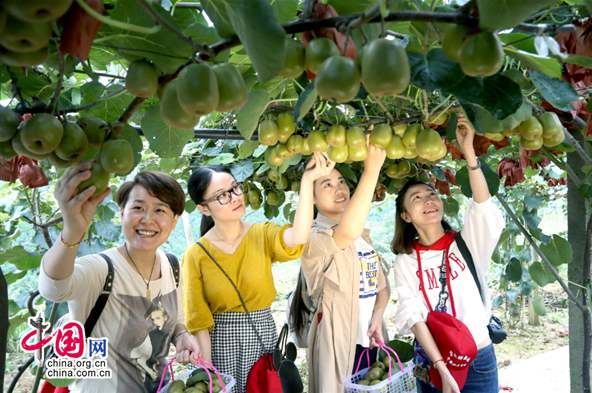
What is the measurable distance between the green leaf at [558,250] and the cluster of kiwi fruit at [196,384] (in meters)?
1.42

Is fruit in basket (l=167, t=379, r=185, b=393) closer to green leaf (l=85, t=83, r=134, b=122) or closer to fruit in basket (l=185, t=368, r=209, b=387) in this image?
fruit in basket (l=185, t=368, r=209, b=387)

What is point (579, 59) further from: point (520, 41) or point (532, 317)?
point (532, 317)

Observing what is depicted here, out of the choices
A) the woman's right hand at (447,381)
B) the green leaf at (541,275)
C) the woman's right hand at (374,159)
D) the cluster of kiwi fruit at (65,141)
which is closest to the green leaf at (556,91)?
the cluster of kiwi fruit at (65,141)

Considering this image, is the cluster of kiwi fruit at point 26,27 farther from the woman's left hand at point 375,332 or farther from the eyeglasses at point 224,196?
the woman's left hand at point 375,332

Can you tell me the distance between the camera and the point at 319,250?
222cm

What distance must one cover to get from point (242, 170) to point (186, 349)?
1010 millimetres

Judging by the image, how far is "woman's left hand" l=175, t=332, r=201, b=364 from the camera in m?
1.78

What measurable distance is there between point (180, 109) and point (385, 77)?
0.24 meters

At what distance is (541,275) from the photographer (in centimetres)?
245

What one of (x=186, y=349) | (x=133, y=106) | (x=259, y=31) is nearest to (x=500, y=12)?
(x=259, y=31)

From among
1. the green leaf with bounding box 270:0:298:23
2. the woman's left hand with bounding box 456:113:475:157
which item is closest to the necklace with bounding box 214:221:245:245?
the woman's left hand with bounding box 456:113:475:157

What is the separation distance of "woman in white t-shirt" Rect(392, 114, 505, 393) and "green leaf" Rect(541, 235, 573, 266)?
20 cm

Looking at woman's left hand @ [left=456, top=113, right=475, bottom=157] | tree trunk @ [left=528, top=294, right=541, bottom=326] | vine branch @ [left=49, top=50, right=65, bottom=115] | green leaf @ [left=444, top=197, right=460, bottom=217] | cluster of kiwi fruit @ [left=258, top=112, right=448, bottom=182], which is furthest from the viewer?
tree trunk @ [left=528, top=294, right=541, bottom=326]

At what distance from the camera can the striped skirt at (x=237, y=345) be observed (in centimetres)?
217
